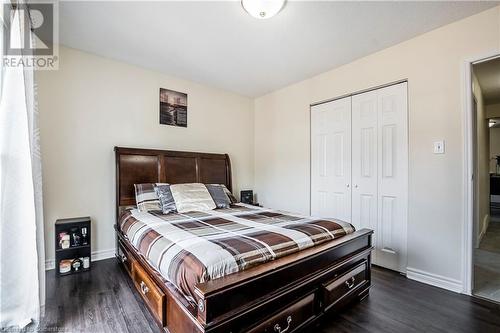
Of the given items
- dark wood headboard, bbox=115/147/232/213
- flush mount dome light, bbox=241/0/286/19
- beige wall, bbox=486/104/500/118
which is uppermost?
flush mount dome light, bbox=241/0/286/19

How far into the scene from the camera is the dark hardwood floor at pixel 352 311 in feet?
5.57

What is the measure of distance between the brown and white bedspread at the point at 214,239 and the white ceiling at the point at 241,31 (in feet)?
6.19

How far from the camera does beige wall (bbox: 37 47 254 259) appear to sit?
2713 mm

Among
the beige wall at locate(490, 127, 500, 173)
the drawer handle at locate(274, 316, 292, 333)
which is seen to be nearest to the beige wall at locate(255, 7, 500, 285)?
the drawer handle at locate(274, 316, 292, 333)

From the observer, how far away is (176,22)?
2316mm

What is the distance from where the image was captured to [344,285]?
72.9 inches

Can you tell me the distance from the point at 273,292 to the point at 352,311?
932mm

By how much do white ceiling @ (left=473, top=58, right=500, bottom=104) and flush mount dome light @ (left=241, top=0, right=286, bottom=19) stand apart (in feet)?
7.48

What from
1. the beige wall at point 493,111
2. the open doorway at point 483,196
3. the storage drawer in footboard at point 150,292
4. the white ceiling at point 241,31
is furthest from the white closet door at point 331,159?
the beige wall at point 493,111

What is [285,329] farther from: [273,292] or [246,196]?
[246,196]

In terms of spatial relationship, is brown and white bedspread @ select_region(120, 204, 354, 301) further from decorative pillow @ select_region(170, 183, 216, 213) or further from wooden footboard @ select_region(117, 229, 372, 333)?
decorative pillow @ select_region(170, 183, 216, 213)

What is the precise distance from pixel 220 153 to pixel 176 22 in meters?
2.20

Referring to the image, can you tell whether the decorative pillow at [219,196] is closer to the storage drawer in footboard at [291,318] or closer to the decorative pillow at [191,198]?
the decorative pillow at [191,198]

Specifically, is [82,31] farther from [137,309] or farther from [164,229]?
[137,309]
